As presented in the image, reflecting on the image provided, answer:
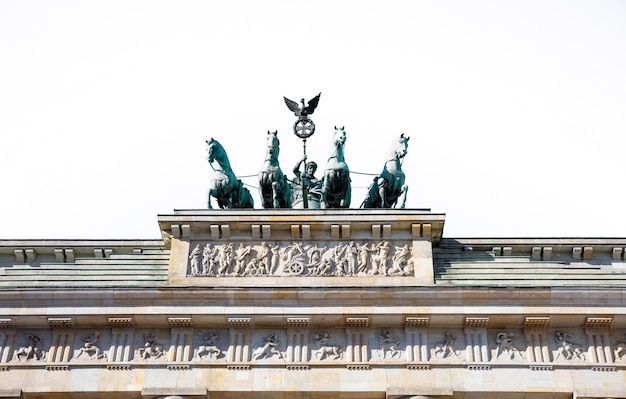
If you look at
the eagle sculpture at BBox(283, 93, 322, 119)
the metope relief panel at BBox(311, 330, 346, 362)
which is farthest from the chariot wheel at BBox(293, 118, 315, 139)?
the metope relief panel at BBox(311, 330, 346, 362)

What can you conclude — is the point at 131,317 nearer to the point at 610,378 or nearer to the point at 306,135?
the point at 306,135

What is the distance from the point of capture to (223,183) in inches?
1033

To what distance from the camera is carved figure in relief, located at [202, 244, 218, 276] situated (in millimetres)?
23922

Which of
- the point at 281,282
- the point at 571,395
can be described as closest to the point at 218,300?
the point at 281,282

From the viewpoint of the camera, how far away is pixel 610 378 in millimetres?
22328

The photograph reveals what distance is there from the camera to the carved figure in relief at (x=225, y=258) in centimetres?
2392

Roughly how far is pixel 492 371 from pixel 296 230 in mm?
5073

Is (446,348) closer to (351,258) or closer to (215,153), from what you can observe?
(351,258)

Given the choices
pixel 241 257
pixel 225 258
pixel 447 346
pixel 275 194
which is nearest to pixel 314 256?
pixel 241 257

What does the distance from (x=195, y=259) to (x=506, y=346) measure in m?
6.69

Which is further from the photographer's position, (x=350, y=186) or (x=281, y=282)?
(x=350, y=186)

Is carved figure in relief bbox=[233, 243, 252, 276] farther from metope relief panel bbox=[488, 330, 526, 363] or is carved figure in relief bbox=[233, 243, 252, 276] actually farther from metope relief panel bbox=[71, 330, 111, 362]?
metope relief panel bbox=[488, 330, 526, 363]

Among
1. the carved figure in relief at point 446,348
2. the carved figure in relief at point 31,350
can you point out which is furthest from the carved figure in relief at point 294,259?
the carved figure in relief at point 31,350

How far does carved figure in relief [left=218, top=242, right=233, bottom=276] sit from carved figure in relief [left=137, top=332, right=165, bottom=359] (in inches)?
78.4
